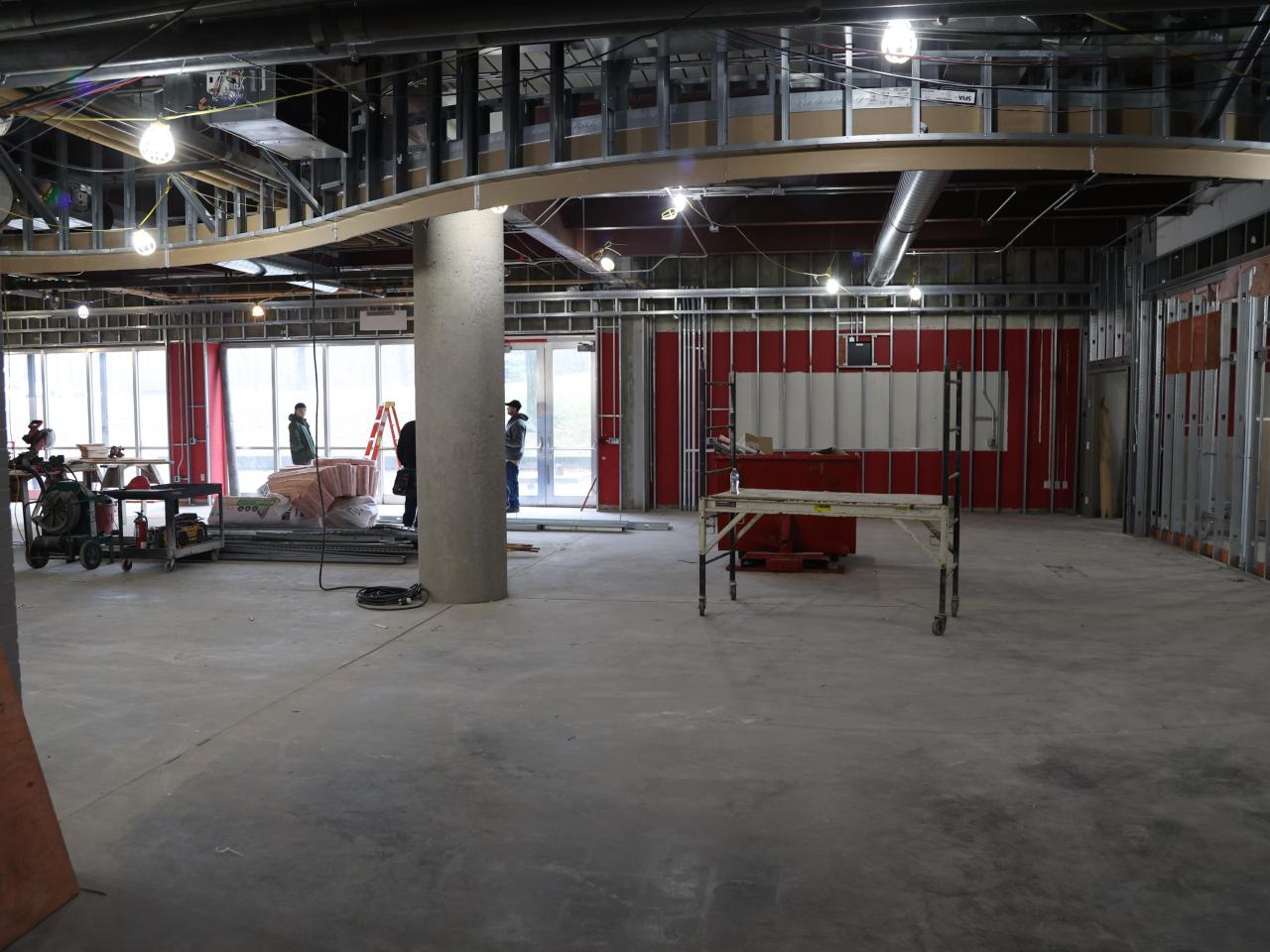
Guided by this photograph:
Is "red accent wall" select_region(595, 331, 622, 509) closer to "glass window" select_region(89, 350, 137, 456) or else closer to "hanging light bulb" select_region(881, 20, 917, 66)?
"glass window" select_region(89, 350, 137, 456)

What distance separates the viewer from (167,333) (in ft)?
62.7

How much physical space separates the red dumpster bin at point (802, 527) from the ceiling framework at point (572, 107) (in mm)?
3024

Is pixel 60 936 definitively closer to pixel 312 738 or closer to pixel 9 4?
pixel 312 738

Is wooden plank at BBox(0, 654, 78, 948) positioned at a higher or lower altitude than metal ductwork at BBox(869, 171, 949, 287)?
lower

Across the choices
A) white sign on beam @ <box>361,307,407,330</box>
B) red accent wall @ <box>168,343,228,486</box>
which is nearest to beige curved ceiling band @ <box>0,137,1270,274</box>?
white sign on beam @ <box>361,307,407,330</box>

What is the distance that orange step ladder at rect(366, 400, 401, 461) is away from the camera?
710 inches

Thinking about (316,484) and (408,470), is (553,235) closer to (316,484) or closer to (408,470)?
(408,470)

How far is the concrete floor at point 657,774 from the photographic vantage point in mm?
3334

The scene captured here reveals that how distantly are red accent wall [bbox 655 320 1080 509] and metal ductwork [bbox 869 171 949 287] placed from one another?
3.31 metres

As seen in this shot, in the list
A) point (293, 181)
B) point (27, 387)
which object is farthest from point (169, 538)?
point (27, 387)

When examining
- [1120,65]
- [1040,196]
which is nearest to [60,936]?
[1120,65]

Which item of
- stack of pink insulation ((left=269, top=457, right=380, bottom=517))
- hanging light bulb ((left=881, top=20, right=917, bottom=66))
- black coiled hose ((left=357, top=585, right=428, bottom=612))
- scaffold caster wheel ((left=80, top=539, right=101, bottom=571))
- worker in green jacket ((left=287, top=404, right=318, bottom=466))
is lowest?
black coiled hose ((left=357, top=585, right=428, bottom=612))

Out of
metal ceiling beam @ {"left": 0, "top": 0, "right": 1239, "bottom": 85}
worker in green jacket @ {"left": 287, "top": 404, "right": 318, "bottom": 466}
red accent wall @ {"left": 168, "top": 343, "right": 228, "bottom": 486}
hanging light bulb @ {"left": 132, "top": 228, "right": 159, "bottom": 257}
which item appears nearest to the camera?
metal ceiling beam @ {"left": 0, "top": 0, "right": 1239, "bottom": 85}

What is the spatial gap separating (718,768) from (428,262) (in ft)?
18.5
